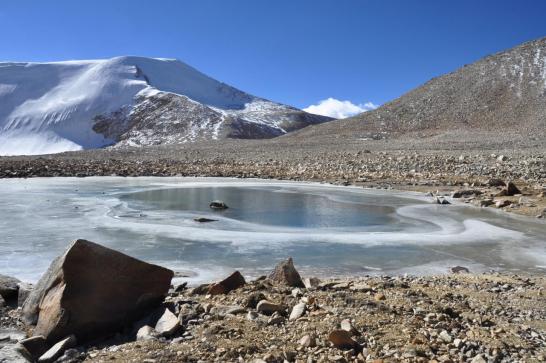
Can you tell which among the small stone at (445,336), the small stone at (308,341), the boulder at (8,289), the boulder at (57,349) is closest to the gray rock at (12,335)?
the boulder at (57,349)

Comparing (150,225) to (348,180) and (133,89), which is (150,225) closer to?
(348,180)

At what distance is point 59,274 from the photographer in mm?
5832

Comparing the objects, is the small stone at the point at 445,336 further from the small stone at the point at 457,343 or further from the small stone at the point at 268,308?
the small stone at the point at 268,308

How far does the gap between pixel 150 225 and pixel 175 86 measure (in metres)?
137

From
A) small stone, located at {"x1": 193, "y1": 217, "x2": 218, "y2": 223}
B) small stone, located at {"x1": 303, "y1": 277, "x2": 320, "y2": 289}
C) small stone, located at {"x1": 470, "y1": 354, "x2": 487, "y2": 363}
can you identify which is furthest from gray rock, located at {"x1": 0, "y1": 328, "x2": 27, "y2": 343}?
small stone, located at {"x1": 193, "y1": 217, "x2": 218, "y2": 223}

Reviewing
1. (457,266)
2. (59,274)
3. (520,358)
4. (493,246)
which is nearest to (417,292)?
(520,358)

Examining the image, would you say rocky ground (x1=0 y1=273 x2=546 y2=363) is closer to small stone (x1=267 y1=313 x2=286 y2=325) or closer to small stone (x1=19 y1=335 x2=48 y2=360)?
small stone (x1=267 y1=313 x2=286 y2=325)

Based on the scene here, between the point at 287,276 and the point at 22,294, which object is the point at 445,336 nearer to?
the point at 287,276

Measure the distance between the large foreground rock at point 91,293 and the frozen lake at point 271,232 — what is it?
2.37 metres

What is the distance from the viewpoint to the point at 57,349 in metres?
5.10

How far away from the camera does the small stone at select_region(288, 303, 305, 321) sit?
562 cm

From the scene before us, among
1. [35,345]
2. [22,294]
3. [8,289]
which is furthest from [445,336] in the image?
[8,289]

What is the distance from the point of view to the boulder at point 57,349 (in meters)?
5.02

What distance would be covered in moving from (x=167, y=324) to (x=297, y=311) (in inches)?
57.9
